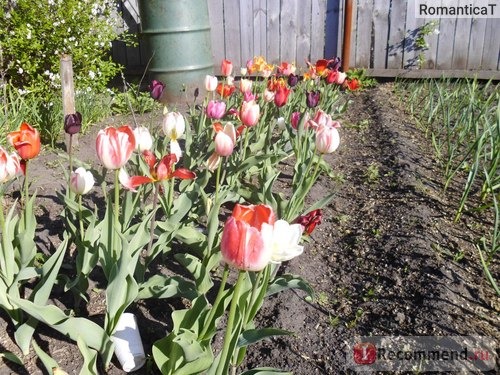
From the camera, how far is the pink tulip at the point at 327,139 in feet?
5.46

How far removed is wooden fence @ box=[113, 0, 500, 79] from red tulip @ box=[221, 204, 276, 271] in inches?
217

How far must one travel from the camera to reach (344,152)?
329 cm

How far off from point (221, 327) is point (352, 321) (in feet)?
1.33

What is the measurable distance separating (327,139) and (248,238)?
0.93 m

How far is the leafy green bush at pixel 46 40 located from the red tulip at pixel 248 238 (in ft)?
11.3

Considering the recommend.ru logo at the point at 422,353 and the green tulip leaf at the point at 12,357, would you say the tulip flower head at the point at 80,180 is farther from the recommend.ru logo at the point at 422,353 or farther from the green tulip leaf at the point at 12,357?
the recommend.ru logo at the point at 422,353

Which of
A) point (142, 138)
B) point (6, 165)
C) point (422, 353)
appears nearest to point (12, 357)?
point (6, 165)

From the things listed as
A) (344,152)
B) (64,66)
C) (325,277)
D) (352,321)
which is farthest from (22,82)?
(352,321)

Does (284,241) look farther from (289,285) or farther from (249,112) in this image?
(249,112)

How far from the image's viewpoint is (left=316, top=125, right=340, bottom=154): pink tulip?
1.66m

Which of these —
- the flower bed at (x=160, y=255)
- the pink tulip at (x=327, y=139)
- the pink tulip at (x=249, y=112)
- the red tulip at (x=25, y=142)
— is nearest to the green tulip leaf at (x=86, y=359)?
the flower bed at (x=160, y=255)

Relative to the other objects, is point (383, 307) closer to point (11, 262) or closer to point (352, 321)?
point (352, 321)

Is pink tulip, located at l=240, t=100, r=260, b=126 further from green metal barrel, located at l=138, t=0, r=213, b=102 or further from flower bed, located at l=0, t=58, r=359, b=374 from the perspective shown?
green metal barrel, located at l=138, t=0, r=213, b=102

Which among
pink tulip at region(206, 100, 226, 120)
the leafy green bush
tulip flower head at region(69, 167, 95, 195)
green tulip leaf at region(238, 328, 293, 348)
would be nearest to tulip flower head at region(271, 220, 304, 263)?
green tulip leaf at region(238, 328, 293, 348)
